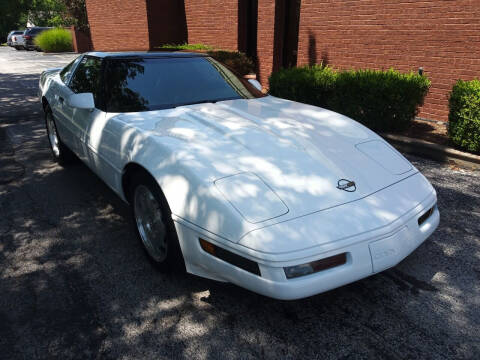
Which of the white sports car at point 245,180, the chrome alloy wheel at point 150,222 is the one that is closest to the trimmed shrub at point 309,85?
the white sports car at point 245,180

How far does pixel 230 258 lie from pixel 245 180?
0.49m

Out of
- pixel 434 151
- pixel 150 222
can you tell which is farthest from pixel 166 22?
pixel 150 222

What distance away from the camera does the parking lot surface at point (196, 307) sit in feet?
7.39

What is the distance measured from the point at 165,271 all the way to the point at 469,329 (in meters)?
1.98

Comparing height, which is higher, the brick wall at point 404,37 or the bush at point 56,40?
the brick wall at point 404,37

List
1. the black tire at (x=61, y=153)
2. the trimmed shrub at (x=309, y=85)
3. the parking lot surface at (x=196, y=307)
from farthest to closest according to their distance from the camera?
the trimmed shrub at (x=309, y=85)
the black tire at (x=61, y=153)
the parking lot surface at (x=196, y=307)

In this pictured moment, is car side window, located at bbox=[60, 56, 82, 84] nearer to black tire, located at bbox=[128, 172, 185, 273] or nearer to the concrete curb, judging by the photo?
black tire, located at bbox=[128, 172, 185, 273]

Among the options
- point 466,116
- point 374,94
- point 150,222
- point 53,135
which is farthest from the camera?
point 374,94

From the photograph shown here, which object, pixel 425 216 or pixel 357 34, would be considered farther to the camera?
pixel 357 34

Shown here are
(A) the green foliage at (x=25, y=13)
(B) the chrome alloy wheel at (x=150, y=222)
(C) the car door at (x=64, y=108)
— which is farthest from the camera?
(A) the green foliage at (x=25, y=13)

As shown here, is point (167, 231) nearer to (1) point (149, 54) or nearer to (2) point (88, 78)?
(1) point (149, 54)

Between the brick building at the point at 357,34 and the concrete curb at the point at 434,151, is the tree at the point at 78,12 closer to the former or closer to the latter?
the brick building at the point at 357,34

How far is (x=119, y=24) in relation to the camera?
15578 mm

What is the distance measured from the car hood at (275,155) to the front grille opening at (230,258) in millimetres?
217
